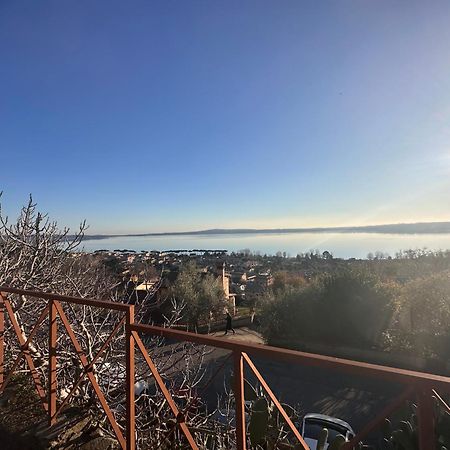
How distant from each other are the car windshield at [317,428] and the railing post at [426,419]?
6638 millimetres

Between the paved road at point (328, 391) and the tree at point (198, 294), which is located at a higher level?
the tree at point (198, 294)

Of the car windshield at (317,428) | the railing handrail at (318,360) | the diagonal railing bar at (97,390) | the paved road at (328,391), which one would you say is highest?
the railing handrail at (318,360)

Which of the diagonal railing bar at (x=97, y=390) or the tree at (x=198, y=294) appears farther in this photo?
the tree at (x=198, y=294)

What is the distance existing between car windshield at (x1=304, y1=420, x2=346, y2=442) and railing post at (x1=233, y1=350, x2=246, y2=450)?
6169 millimetres

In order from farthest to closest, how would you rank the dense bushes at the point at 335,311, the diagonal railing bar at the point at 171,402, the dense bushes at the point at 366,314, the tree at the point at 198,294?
the tree at the point at 198,294 → the dense bushes at the point at 335,311 → the dense bushes at the point at 366,314 → the diagonal railing bar at the point at 171,402

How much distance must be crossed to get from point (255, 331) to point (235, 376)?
75.9ft

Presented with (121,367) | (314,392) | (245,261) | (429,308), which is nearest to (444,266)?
(429,308)

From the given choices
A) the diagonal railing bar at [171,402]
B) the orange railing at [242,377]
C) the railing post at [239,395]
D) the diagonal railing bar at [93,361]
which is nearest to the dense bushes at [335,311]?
the orange railing at [242,377]

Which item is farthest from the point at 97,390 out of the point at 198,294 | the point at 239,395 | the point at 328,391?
the point at 198,294

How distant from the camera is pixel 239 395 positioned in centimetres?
177

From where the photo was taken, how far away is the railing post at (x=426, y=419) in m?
1.24

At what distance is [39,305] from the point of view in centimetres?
511

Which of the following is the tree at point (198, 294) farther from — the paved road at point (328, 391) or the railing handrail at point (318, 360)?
the railing handrail at point (318, 360)

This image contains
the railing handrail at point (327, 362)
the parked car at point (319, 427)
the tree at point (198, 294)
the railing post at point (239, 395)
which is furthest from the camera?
the tree at point (198, 294)
